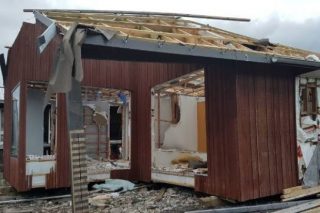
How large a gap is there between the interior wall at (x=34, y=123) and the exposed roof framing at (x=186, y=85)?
3.85 m

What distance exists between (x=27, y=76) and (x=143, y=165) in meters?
4.39

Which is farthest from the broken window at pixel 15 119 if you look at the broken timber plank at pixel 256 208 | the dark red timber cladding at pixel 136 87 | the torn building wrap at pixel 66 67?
the broken timber plank at pixel 256 208

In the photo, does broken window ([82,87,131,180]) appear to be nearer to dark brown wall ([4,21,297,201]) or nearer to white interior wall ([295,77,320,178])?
dark brown wall ([4,21,297,201])

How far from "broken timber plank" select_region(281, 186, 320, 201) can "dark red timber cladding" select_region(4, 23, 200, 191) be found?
12.3ft

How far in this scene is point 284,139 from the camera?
29.8 feet

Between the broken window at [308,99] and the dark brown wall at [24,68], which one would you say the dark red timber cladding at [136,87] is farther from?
the broken window at [308,99]

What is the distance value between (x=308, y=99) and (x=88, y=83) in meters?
6.49

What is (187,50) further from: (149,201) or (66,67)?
(149,201)

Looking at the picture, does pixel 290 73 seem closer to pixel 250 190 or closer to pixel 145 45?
pixel 250 190

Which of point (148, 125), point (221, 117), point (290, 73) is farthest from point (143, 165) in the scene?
point (290, 73)

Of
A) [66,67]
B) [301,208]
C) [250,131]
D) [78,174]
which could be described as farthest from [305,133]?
[66,67]

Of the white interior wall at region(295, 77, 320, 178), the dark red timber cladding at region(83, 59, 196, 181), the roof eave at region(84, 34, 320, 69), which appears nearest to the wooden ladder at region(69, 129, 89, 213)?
the roof eave at region(84, 34, 320, 69)

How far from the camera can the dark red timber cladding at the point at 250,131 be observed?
8383mm

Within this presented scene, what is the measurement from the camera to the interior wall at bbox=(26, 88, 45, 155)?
1205cm
